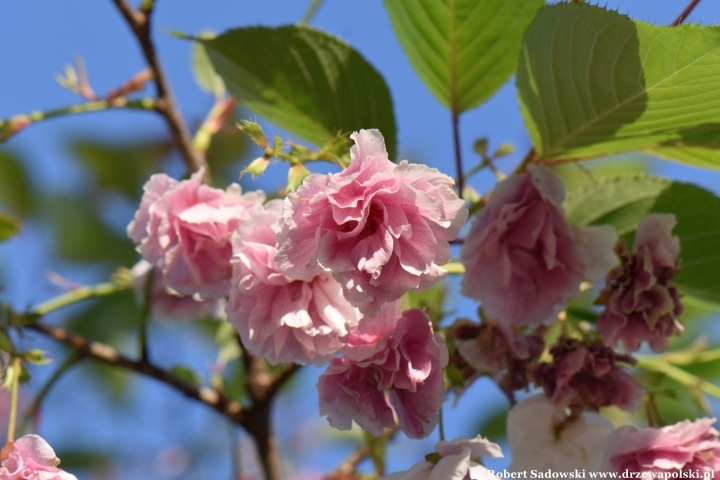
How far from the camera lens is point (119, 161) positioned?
3.12 metres

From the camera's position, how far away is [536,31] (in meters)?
0.94

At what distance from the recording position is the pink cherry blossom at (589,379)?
0.93 meters

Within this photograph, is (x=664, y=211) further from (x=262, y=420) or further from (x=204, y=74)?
(x=204, y=74)

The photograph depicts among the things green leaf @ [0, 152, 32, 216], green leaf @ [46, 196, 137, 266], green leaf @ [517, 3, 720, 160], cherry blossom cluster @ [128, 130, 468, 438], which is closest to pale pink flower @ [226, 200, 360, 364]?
cherry blossom cluster @ [128, 130, 468, 438]

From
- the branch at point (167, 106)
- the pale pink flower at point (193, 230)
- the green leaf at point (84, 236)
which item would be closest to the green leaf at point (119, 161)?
the green leaf at point (84, 236)

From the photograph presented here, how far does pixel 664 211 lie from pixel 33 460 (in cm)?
89

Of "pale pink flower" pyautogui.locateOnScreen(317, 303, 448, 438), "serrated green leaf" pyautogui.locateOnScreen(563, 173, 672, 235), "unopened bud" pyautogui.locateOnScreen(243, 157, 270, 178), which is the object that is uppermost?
"unopened bud" pyautogui.locateOnScreen(243, 157, 270, 178)

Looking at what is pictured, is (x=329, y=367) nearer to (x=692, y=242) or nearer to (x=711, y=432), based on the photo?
(x=711, y=432)

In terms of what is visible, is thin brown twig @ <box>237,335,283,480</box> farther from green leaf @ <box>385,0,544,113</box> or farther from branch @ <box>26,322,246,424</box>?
green leaf @ <box>385,0,544,113</box>

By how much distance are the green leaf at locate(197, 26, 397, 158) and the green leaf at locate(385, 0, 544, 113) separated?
0.09 metres

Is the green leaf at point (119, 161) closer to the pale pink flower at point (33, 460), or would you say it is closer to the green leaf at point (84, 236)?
the green leaf at point (84, 236)

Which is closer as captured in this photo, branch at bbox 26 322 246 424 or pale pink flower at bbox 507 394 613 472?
pale pink flower at bbox 507 394 613 472

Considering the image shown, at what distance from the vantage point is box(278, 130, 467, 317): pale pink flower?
0.73 metres

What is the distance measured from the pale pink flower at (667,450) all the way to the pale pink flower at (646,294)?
0.10 metres
